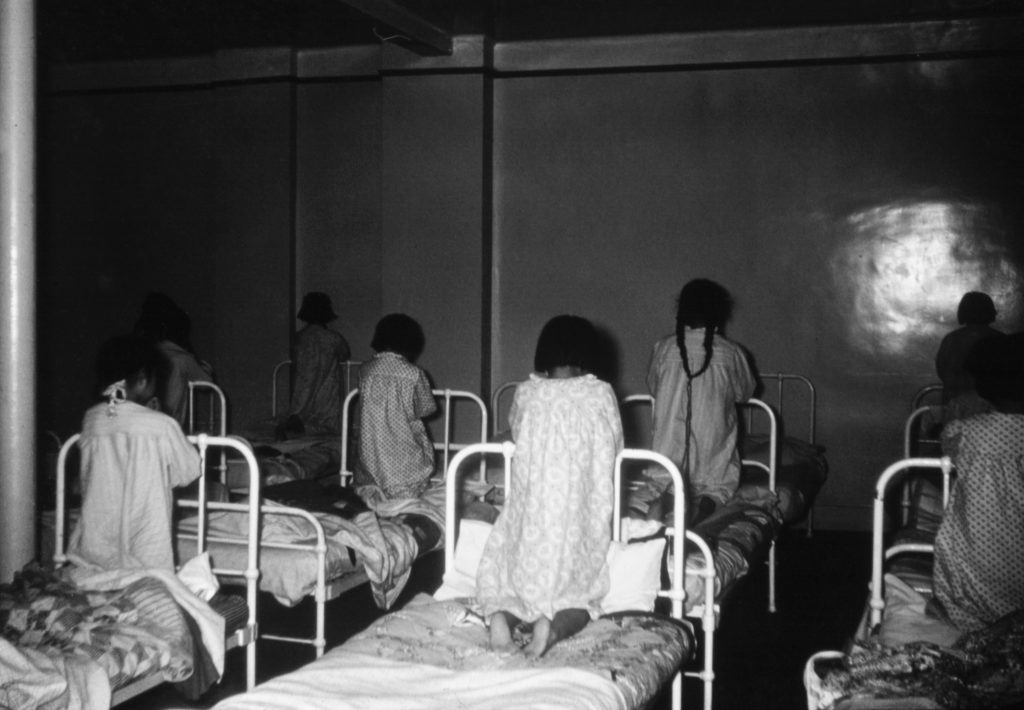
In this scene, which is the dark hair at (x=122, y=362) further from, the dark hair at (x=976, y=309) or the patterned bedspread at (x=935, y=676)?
the dark hair at (x=976, y=309)

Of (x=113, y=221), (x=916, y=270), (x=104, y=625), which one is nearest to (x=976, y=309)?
(x=916, y=270)

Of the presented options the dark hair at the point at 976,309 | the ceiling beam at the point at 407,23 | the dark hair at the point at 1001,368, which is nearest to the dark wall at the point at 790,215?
the dark hair at the point at 976,309

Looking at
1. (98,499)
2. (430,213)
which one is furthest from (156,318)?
(98,499)

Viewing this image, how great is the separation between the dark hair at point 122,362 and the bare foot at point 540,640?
1781 millimetres

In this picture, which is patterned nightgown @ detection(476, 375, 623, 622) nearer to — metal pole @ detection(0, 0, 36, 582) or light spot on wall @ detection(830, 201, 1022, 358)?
metal pole @ detection(0, 0, 36, 582)

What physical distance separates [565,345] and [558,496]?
0.51 meters

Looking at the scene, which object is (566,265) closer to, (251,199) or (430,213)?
(430,213)

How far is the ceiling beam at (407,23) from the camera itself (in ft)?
19.5

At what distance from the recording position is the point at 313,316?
24.9 ft

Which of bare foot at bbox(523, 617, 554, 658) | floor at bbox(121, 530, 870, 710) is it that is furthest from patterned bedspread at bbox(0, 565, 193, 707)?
bare foot at bbox(523, 617, 554, 658)

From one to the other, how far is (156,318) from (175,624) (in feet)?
10.6

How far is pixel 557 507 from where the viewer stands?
3402 millimetres

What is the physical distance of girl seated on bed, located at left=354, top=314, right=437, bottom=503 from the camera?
17.5 ft

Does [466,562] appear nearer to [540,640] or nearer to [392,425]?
[540,640]
